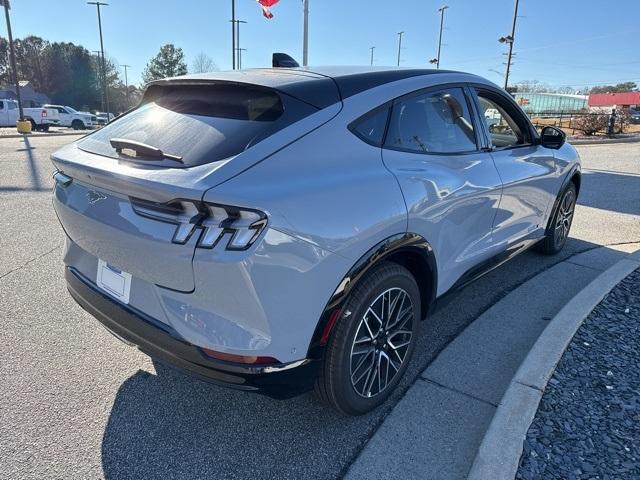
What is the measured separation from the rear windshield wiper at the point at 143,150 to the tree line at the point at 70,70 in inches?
3277

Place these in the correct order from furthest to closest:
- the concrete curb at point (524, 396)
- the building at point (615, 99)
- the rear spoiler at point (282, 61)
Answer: the building at point (615, 99)
the rear spoiler at point (282, 61)
the concrete curb at point (524, 396)

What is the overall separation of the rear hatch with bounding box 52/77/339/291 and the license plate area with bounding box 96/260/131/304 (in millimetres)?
47

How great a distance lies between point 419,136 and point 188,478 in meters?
2.11

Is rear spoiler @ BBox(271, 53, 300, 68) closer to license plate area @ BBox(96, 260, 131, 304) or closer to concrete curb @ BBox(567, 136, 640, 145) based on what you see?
license plate area @ BBox(96, 260, 131, 304)

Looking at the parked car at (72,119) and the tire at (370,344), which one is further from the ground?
the tire at (370,344)

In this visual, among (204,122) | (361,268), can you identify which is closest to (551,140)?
(361,268)

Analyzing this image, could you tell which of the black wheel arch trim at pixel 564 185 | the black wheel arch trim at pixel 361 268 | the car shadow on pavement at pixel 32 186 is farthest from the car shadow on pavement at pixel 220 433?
the car shadow on pavement at pixel 32 186

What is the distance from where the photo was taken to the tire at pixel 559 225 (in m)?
4.61

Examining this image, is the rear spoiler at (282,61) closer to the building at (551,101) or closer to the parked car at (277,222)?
the parked car at (277,222)

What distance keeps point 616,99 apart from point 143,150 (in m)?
89.0

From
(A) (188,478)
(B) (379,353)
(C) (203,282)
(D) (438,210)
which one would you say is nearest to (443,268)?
(D) (438,210)

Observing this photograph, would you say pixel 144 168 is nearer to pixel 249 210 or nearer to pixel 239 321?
pixel 249 210

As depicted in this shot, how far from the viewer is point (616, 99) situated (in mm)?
73938

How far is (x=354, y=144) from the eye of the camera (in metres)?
2.25
